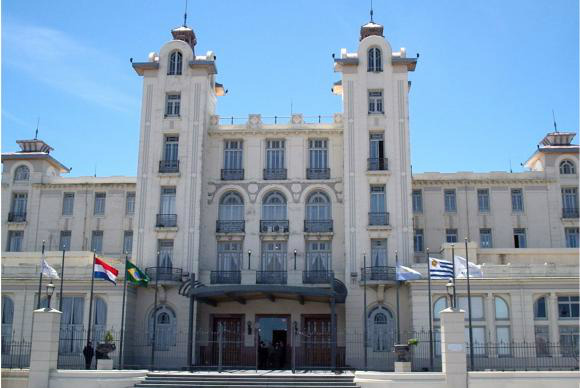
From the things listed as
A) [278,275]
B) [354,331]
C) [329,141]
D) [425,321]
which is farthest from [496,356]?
[329,141]

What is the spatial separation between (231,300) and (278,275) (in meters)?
2.95

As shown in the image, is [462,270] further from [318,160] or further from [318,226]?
[318,160]

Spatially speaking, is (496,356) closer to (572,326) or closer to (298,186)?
(572,326)

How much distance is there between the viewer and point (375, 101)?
3959 cm

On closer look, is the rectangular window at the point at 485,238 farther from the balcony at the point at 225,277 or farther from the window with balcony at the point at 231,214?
the balcony at the point at 225,277

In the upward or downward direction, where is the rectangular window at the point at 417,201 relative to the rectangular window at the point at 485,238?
upward

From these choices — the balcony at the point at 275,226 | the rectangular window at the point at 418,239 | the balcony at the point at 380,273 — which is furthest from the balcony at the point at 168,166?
the rectangular window at the point at 418,239

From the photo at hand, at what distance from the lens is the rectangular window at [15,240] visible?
43781mm

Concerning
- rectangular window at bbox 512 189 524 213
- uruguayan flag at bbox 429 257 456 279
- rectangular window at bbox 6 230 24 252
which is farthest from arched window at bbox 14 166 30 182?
rectangular window at bbox 512 189 524 213

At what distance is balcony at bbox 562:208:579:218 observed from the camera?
41.9 m

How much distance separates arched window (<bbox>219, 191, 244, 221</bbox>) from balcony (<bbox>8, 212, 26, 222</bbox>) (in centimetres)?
1409

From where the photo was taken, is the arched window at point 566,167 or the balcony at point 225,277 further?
the arched window at point 566,167

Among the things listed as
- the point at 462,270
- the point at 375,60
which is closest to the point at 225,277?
the point at 462,270

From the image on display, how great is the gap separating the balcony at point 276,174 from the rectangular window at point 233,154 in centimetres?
175
